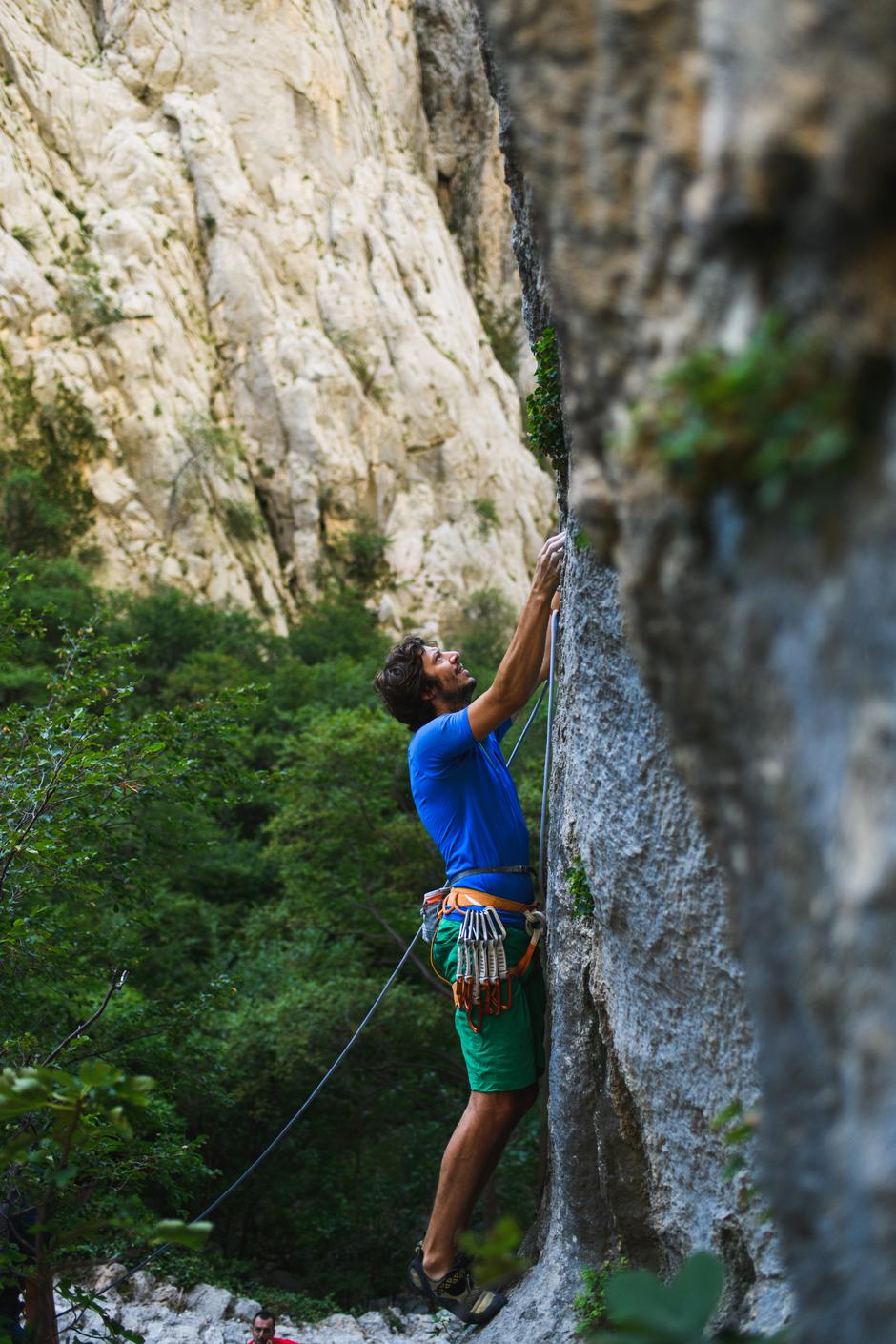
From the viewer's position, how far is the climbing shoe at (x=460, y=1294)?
3803 mm

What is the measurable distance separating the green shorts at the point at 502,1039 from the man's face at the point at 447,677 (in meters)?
0.80

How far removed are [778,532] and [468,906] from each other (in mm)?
2905

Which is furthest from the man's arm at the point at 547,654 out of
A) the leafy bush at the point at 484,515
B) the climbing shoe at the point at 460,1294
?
the leafy bush at the point at 484,515

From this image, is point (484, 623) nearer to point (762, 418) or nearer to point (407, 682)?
point (407, 682)

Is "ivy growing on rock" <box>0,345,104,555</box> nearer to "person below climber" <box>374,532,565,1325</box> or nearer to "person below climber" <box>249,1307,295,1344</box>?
"person below climber" <box>249,1307,295,1344</box>

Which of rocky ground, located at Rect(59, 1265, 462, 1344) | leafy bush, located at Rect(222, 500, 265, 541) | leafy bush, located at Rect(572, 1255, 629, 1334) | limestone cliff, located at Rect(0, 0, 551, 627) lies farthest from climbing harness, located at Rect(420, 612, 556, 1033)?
leafy bush, located at Rect(222, 500, 265, 541)

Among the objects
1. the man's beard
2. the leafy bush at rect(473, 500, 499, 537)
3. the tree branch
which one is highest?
the leafy bush at rect(473, 500, 499, 537)

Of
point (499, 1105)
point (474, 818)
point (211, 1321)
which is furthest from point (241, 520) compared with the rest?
point (499, 1105)

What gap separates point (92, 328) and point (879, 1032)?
23887mm

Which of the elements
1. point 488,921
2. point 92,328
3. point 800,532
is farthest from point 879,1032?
point 92,328

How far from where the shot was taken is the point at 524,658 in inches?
136

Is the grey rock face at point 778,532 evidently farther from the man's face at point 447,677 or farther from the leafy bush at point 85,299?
the leafy bush at point 85,299

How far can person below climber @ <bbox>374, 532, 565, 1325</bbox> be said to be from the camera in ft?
12.4

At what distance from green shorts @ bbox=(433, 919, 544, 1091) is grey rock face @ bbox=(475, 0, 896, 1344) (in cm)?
269
